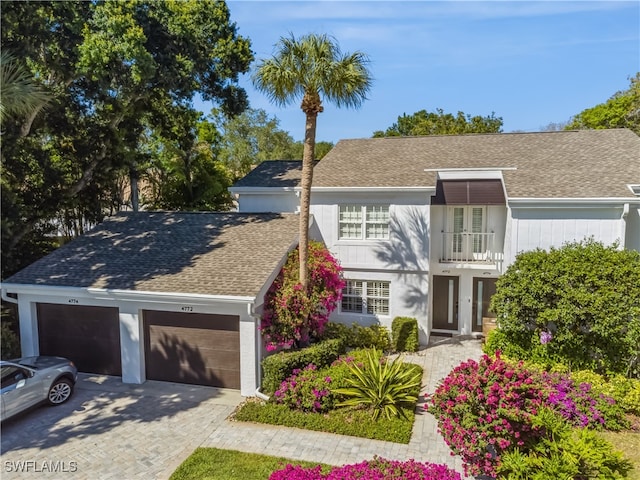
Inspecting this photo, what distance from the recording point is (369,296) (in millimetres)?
19062

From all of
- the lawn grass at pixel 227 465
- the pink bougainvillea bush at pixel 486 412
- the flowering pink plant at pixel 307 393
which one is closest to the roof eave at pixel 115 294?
the flowering pink plant at pixel 307 393

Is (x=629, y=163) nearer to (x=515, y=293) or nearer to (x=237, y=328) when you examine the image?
(x=515, y=293)

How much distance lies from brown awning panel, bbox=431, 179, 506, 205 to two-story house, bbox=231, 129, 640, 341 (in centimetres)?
4

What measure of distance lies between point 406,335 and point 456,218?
566 cm

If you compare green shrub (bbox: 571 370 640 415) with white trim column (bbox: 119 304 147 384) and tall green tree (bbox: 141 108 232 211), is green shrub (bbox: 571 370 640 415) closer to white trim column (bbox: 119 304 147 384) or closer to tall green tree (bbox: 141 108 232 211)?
white trim column (bbox: 119 304 147 384)

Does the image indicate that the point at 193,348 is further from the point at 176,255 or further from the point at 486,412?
the point at 486,412

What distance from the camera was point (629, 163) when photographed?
18547 millimetres

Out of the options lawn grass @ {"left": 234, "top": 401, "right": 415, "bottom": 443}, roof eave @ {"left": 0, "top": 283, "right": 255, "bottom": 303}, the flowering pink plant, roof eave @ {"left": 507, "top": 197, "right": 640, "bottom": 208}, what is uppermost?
roof eave @ {"left": 507, "top": 197, "right": 640, "bottom": 208}

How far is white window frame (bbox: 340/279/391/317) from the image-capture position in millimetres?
18938

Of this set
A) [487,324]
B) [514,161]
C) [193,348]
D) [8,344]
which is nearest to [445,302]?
[487,324]

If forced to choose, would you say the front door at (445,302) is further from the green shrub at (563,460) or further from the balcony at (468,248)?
the green shrub at (563,460)

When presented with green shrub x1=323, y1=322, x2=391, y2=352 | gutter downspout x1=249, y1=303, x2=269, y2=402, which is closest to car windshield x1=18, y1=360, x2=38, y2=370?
gutter downspout x1=249, y1=303, x2=269, y2=402

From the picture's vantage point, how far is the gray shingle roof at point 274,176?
2236cm

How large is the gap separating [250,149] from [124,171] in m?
35.3
